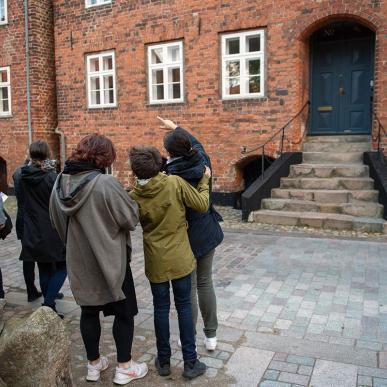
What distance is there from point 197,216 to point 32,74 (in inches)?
483

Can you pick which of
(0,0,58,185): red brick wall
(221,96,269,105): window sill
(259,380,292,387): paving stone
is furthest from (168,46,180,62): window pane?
(259,380,292,387): paving stone

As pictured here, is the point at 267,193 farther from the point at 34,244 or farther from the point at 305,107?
the point at 34,244

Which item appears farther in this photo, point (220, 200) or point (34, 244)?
point (220, 200)

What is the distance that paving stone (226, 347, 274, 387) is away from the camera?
11.1 ft

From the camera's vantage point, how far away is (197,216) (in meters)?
3.53

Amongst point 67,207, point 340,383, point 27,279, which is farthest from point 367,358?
point 27,279

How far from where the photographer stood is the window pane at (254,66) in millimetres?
11234

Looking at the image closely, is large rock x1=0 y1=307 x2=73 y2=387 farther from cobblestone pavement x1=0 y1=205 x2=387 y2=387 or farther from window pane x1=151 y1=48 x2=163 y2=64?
window pane x1=151 y1=48 x2=163 y2=64

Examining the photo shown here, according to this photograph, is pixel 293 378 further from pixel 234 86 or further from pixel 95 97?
pixel 95 97

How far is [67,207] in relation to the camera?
3.07m

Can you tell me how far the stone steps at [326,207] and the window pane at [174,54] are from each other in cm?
491

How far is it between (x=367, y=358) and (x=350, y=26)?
9.21 meters

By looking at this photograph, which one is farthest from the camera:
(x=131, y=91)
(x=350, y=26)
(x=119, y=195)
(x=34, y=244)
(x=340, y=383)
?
(x=131, y=91)

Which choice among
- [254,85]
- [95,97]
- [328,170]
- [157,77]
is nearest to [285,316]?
[328,170]
